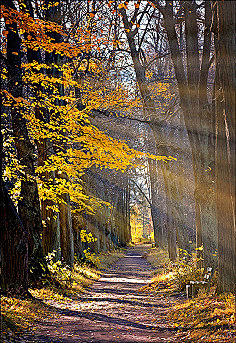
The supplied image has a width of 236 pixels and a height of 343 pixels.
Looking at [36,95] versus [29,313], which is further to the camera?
[36,95]

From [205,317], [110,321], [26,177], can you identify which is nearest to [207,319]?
[205,317]

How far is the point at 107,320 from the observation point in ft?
26.6

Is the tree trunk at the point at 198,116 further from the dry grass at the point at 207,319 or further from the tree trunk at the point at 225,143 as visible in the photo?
the dry grass at the point at 207,319

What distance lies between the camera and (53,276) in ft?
37.3

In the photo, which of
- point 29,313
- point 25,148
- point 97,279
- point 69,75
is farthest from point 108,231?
point 29,313

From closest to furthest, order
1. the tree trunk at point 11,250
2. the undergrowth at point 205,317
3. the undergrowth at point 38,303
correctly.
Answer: the undergrowth at point 205,317 → the undergrowth at point 38,303 → the tree trunk at point 11,250

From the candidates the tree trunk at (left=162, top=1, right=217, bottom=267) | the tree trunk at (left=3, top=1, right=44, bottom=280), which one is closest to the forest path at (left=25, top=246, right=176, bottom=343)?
the tree trunk at (left=3, top=1, right=44, bottom=280)

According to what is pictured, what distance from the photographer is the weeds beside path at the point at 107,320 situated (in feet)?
21.0

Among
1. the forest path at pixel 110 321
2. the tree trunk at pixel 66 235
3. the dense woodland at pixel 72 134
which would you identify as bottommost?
the forest path at pixel 110 321

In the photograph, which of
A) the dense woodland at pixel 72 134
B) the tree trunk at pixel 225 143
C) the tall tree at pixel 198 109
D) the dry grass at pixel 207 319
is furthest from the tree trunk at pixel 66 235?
the tree trunk at pixel 225 143

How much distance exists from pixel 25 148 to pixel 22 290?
4103 mm

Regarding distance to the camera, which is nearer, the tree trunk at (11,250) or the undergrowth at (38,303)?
the undergrowth at (38,303)

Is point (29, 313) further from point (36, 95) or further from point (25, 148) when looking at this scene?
point (36, 95)

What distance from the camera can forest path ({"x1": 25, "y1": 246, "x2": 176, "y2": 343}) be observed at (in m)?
6.41
